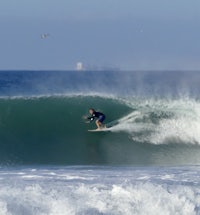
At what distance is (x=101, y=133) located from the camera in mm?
25922

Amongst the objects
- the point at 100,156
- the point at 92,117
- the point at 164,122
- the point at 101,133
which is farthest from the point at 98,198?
the point at 164,122

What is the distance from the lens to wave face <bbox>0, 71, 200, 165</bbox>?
23969 mm

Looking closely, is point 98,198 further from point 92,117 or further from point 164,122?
point 164,122

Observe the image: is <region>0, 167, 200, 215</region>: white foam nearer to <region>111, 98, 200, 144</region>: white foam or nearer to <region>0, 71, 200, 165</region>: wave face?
<region>0, 71, 200, 165</region>: wave face

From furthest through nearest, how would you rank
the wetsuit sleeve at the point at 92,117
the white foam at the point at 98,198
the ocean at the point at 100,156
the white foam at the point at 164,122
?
1. the wetsuit sleeve at the point at 92,117
2. the white foam at the point at 164,122
3. the ocean at the point at 100,156
4. the white foam at the point at 98,198

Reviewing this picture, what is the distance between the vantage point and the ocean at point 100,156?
15.4m

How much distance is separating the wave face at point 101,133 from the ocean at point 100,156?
0.10ft

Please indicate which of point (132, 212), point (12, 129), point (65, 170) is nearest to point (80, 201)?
point (132, 212)

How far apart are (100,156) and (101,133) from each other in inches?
78.0

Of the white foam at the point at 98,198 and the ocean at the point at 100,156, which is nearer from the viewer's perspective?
the white foam at the point at 98,198

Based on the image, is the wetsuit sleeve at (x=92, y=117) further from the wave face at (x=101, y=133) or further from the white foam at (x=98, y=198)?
the white foam at (x=98, y=198)

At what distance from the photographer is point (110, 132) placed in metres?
26.2

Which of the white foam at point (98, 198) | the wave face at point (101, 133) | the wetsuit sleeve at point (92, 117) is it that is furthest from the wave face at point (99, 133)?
the white foam at point (98, 198)

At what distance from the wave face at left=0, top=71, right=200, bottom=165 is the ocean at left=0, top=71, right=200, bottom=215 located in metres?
0.03
